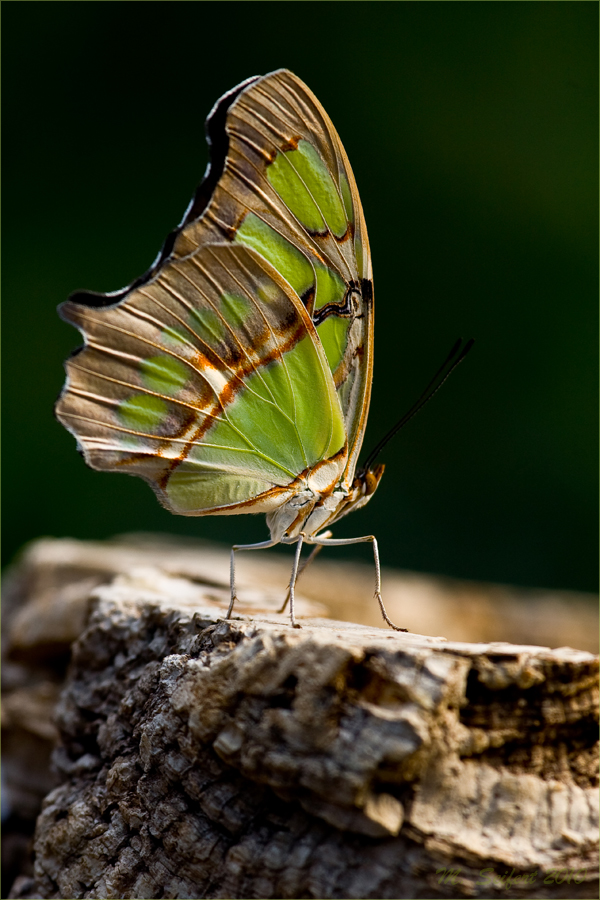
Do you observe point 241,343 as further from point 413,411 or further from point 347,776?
point 347,776

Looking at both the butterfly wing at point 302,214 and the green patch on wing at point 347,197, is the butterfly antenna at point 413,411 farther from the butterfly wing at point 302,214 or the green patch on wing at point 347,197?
the green patch on wing at point 347,197

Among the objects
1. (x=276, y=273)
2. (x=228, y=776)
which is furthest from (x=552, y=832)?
(x=276, y=273)

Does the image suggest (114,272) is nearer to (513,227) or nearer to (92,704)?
(513,227)

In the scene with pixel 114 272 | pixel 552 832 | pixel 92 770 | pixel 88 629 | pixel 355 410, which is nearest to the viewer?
pixel 552 832

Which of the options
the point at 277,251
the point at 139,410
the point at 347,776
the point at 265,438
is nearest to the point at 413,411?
the point at 265,438

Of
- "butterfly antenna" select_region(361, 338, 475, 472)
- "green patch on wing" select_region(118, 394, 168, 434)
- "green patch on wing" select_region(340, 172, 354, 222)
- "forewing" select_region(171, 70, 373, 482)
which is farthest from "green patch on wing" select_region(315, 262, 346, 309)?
"green patch on wing" select_region(118, 394, 168, 434)

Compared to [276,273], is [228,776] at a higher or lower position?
lower
